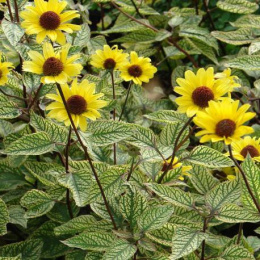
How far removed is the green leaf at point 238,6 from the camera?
2062 mm

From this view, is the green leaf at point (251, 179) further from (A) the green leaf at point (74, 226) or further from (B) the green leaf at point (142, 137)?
(A) the green leaf at point (74, 226)

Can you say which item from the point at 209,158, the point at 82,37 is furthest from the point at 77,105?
the point at 82,37

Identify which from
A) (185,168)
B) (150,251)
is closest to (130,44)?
(185,168)

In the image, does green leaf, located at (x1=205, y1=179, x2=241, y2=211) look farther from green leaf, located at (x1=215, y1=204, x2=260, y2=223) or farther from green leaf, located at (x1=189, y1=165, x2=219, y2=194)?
green leaf, located at (x1=189, y1=165, x2=219, y2=194)

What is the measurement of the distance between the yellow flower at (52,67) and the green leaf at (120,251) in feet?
1.25

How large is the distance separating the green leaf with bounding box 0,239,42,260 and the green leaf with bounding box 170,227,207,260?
425mm

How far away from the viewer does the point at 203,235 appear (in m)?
1.18

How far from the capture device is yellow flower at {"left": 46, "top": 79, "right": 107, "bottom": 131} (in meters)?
1.21

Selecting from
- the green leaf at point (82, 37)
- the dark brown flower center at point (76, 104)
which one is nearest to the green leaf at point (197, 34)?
the green leaf at point (82, 37)

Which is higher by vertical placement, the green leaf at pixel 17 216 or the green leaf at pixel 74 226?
the green leaf at pixel 74 226

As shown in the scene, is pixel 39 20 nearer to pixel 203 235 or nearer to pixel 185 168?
pixel 185 168

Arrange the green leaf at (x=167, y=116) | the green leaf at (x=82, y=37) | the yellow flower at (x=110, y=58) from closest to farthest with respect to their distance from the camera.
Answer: the green leaf at (x=167, y=116), the yellow flower at (x=110, y=58), the green leaf at (x=82, y=37)

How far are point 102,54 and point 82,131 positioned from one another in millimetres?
441

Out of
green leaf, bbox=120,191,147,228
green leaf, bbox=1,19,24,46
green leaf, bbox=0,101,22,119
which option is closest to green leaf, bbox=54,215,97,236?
green leaf, bbox=120,191,147,228
